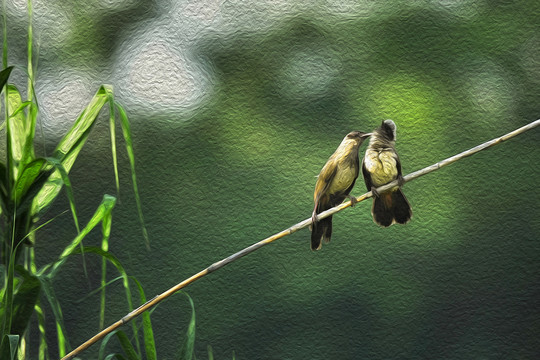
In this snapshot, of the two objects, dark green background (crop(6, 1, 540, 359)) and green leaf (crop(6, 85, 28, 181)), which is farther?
dark green background (crop(6, 1, 540, 359))

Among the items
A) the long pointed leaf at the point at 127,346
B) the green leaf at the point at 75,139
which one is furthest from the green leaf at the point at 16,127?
the long pointed leaf at the point at 127,346

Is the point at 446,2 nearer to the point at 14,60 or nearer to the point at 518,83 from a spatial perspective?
the point at 518,83

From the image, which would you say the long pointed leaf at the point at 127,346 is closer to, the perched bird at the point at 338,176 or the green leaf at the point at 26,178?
the green leaf at the point at 26,178

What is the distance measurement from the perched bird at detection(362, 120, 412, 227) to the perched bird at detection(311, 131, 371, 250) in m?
0.03

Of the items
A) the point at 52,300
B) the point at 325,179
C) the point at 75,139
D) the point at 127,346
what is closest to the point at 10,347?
the point at 52,300

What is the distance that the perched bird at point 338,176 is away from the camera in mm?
1596

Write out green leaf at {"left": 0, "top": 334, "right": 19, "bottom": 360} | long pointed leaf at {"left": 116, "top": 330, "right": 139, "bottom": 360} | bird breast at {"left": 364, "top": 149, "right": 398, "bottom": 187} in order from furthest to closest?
bird breast at {"left": 364, "top": 149, "right": 398, "bottom": 187} < long pointed leaf at {"left": 116, "top": 330, "right": 139, "bottom": 360} < green leaf at {"left": 0, "top": 334, "right": 19, "bottom": 360}

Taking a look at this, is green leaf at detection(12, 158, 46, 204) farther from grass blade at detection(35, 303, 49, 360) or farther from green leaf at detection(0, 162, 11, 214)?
grass blade at detection(35, 303, 49, 360)

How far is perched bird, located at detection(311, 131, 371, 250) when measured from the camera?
1596 millimetres

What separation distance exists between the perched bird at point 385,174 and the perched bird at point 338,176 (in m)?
0.03

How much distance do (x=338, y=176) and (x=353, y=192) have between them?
0.09 m

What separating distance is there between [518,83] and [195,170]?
3.00 feet

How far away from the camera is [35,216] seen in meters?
1.04

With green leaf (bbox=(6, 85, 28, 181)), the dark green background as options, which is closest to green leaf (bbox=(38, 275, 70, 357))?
green leaf (bbox=(6, 85, 28, 181))
